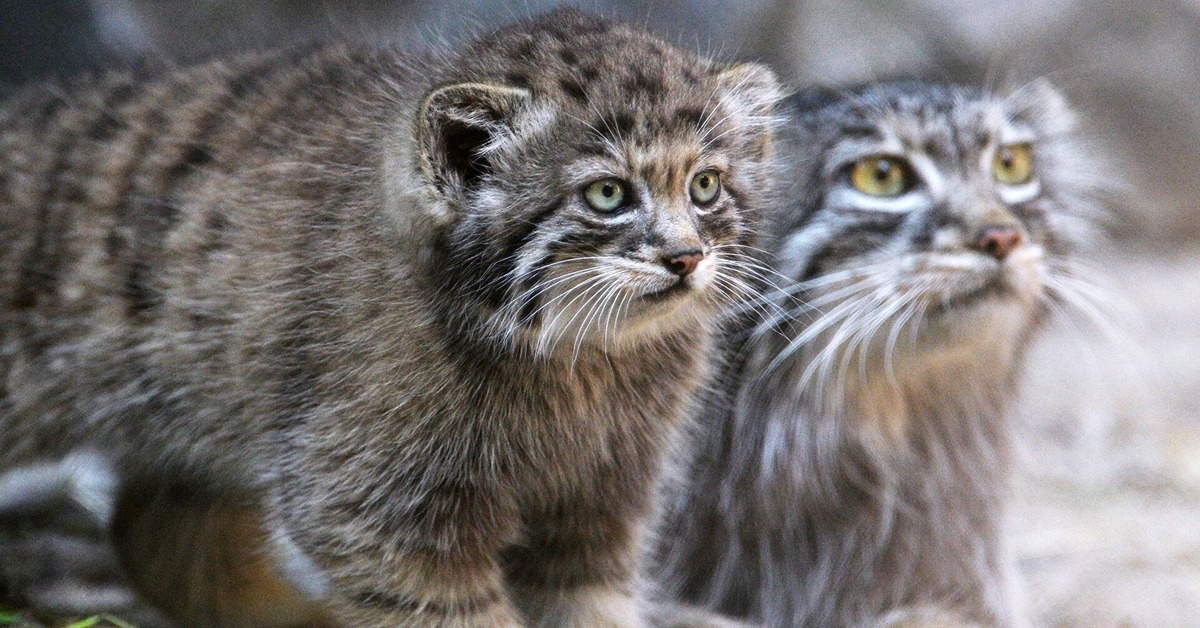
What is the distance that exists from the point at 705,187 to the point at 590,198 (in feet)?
0.94

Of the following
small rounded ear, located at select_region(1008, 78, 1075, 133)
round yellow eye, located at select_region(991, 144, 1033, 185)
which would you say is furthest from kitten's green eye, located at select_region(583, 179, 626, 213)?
small rounded ear, located at select_region(1008, 78, 1075, 133)

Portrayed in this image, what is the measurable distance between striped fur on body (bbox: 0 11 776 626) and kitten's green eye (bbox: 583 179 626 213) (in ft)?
0.08

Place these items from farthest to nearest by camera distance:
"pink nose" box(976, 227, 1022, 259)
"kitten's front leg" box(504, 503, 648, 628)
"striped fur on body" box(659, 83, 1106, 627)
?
"striped fur on body" box(659, 83, 1106, 627)
"pink nose" box(976, 227, 1022, 259)
"kitten's front leg" box(504, 503, 648, 628)

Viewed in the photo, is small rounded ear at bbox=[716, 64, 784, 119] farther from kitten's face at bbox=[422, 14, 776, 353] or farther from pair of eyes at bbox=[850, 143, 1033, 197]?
pair of eyes at bbox=[850, 143, 1033, 197]

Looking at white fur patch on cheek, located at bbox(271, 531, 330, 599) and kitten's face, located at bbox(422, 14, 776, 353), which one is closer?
kitten's face, located at bbox(422, 14, 776, 353)

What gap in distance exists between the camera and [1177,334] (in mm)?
6254

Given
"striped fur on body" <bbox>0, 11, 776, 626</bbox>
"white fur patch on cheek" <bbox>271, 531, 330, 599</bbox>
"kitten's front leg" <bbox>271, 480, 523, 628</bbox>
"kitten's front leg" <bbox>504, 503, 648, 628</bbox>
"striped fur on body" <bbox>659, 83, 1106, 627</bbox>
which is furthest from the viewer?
"striped fur on body" <bbox>659, 83, 1106, 627</bbox>

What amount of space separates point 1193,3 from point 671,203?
496cm

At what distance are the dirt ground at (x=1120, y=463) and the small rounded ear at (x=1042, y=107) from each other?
1.68 ft

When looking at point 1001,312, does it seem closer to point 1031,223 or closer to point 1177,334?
point 1031,223

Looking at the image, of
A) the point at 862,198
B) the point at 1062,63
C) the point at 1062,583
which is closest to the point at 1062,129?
the point at 862,198

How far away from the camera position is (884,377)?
355 centimetres

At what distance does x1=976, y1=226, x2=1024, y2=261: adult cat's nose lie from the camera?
3150mm

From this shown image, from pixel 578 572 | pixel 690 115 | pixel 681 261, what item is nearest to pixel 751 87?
pixel 690 115
